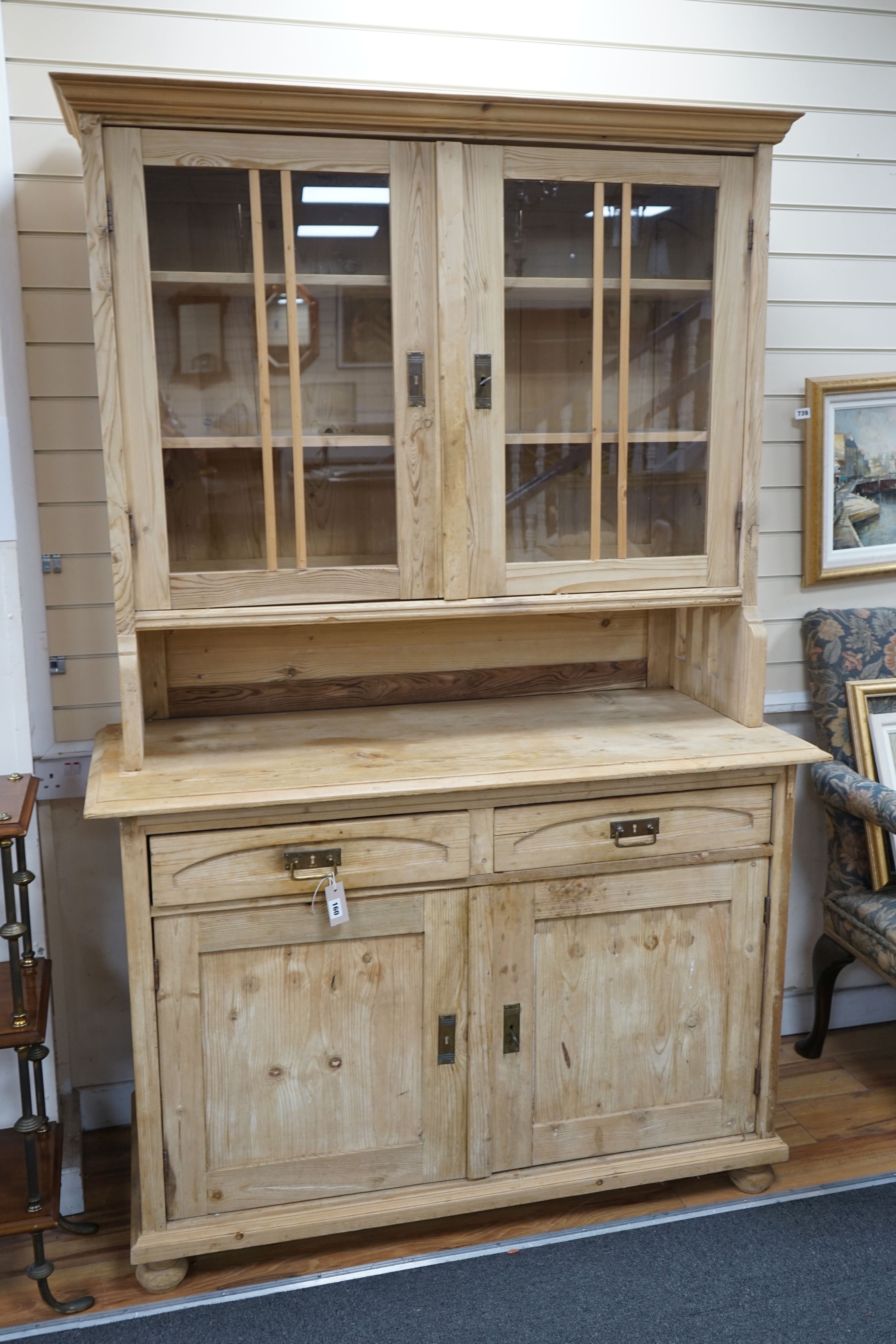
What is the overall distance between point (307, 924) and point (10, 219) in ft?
4.75

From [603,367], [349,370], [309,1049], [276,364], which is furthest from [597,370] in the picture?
[309,1049]

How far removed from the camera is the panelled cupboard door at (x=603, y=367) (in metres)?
1.92

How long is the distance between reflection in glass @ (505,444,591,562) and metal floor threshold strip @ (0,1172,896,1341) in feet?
4.30

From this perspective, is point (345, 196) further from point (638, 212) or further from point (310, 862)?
point (310, 862)

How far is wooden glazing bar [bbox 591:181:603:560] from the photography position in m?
1.96

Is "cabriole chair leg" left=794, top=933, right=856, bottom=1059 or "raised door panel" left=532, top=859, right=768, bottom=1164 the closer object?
"raised door panel" left=532, top=859, right=768, bottom=1164

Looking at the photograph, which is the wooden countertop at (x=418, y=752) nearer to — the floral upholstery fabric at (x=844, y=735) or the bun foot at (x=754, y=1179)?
the floral upholstery fabric at (x=844, y=735)

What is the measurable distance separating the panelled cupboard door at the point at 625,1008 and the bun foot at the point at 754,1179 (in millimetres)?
136

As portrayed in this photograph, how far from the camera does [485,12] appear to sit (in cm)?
217

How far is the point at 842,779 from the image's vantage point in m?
2.38

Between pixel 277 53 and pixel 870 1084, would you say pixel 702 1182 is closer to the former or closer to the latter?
pixel 870 1084

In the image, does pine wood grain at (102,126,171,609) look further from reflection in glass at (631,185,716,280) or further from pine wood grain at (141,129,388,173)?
reflection in glass at (631,185,716,280)

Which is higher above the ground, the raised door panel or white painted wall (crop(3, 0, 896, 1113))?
white painted wall (crop(3, 0, 896, 1113))

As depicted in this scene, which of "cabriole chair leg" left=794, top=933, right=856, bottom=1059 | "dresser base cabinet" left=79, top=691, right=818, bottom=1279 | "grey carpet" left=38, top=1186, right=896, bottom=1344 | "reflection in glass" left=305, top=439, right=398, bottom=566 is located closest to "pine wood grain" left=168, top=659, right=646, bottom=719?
"dresser base cabinet" left=79, top=691, right=818, bottom=1279
